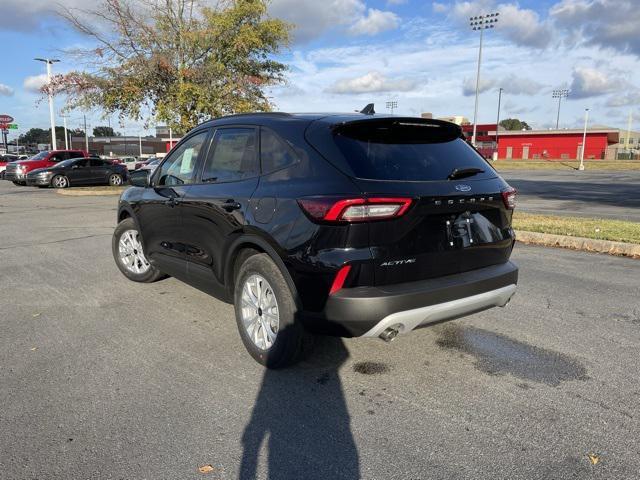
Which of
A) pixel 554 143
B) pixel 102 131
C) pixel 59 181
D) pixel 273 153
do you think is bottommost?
pixel 59 181

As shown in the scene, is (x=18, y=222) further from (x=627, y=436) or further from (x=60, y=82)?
(x=627, y=436)

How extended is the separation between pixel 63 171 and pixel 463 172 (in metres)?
22.8

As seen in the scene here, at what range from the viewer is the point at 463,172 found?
143 inches

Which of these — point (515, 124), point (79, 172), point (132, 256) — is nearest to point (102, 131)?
point (515, 124)

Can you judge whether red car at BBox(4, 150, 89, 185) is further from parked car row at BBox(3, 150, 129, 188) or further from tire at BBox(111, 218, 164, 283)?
tire at BBox(111, 218, 164, 283)

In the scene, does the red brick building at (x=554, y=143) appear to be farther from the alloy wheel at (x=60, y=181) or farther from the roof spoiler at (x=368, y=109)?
the roof spoiler at (x=368, y=109)

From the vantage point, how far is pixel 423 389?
133 inches

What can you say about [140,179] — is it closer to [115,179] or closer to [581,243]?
[581,243]

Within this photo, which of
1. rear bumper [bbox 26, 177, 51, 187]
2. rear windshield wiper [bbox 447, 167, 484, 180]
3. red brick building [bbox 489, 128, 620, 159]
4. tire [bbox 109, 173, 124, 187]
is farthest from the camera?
red brick building [bbox 489, 128, 620, 159]

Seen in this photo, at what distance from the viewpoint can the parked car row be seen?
2227 cm

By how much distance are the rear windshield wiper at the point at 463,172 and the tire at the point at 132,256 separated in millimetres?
3564

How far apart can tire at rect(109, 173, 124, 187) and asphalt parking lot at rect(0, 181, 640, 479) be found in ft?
65.9

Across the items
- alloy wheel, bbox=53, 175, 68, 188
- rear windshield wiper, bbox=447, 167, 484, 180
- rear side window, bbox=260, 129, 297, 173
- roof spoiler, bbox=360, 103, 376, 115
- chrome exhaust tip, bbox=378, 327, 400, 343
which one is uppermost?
roof spoiler, bbox=360, 103, 376, 115

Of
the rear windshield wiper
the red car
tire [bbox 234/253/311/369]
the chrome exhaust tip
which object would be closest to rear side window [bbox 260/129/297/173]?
tire [bbox 234/253/311/369]
